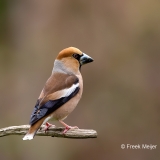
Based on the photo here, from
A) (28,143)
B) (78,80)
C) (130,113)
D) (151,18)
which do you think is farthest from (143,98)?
(78,80)

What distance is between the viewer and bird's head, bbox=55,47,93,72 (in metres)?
4.52

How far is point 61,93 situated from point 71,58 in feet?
1.54

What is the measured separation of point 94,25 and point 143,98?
1936mm

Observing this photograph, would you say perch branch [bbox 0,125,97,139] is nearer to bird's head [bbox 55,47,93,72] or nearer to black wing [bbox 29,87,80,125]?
black wing [bbox 29,87,80,125]

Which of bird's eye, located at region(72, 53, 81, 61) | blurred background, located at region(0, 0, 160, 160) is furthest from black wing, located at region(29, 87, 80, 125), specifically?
blurred background, located at region(0, 0, 160, 160)

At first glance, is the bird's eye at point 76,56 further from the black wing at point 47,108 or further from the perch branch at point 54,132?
the perch branch at point 54,132

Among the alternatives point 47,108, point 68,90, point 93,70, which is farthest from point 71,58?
point 93,70

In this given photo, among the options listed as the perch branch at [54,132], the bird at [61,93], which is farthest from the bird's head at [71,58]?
the perch branch at [54,132]

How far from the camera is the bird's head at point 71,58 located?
4516 millimetres

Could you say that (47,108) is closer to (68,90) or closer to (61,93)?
(61,93)

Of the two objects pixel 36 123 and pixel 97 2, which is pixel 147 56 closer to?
pixel 97 2

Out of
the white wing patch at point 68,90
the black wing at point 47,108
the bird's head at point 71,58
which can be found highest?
the bird's head at point 71,58

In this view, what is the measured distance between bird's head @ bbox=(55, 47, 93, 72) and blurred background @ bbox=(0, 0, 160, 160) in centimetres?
323

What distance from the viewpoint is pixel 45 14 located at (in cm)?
941
